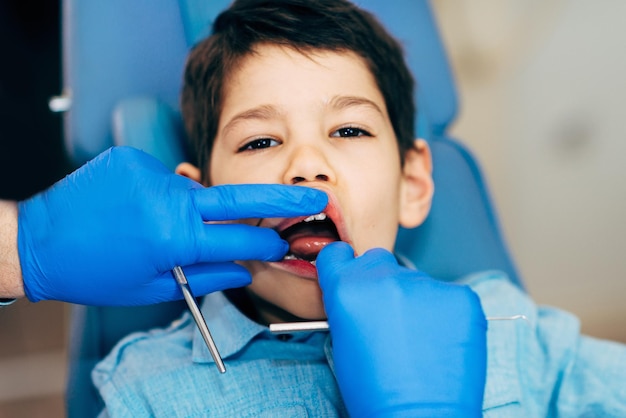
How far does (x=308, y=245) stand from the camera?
3.30 ft

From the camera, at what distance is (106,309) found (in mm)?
1210

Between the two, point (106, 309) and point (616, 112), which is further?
point (616, 112)

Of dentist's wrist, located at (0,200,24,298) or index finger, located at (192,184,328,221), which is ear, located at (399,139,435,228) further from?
dentist's wrist, located at (0,200,24,298)

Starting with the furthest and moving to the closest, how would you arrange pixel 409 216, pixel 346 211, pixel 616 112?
pixel 616 112
pixel 409 216
pixel 346 211

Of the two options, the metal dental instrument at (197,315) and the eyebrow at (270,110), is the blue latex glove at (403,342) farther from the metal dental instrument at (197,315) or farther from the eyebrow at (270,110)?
the eyebrow at (270,110)

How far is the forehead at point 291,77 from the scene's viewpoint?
1016mm

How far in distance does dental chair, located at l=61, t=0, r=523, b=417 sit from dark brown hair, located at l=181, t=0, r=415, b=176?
3.6 inches

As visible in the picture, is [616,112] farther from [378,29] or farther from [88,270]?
[88,270]

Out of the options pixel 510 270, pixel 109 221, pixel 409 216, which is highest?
pixel 109 221

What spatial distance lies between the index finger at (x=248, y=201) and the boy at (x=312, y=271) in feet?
0.27

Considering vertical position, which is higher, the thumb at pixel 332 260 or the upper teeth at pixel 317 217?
the upper teeth at pixel 317 217

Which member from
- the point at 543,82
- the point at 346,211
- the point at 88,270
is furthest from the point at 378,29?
the point at 543,82

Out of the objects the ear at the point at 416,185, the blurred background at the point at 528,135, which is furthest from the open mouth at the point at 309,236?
the blurred background at the point at 528,135

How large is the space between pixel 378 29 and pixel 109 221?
0.65 m
